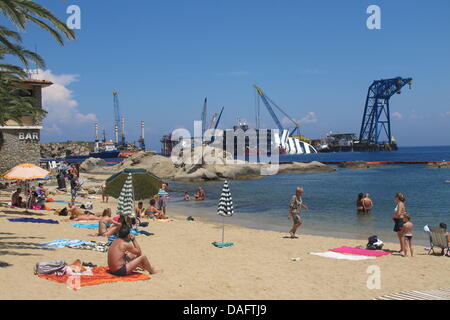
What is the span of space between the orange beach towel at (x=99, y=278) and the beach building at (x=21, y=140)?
21252 millimetres

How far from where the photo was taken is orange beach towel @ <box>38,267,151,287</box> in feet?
23.0

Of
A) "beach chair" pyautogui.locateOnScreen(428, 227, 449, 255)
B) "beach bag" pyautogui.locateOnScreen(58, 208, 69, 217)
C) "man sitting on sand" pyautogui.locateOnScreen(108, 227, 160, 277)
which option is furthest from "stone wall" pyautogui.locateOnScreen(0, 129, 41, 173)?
"beach chair" pyautogui.locateOnScreen(428, 227, 449, 255)

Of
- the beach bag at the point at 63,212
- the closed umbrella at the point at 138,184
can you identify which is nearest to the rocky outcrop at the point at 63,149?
the beach bag at the point at 63,212

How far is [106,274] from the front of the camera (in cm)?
752

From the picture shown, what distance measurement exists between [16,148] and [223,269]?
2214 centimetres

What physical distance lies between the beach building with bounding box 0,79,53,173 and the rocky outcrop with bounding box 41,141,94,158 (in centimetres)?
13769

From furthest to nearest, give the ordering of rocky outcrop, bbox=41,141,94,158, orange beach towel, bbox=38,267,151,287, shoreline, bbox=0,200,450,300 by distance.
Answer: rocky outcrop, bbox=41,141,94,158
orange beach towel, bbox=38,267,151,287
shoreline, bbox=0,200,450,300

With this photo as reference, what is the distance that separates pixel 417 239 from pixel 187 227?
7884 millimetres

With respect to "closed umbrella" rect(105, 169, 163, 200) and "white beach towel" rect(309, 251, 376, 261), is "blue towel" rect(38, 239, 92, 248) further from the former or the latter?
"white beach towel" rect(309, 251, 376, 261)

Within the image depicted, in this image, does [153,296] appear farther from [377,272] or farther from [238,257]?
[377,272]

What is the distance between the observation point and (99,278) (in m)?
7.23

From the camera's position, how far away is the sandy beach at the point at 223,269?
6.79 meters

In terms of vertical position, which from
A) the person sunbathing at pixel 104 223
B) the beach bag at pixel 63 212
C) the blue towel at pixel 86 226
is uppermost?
the person sunbathing at pixel 104 223

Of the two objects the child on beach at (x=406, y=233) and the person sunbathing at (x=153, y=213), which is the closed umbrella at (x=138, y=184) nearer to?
the person sunbathing at (x=153, y=213)
